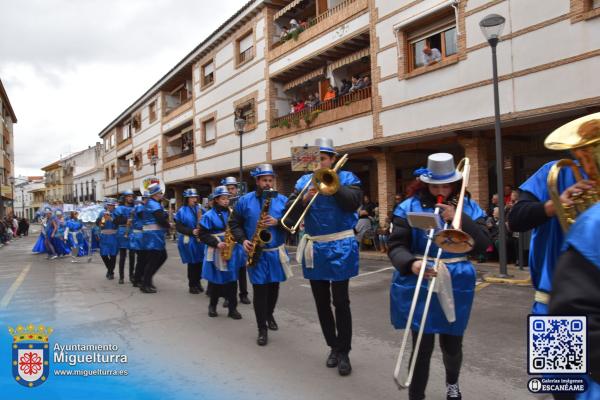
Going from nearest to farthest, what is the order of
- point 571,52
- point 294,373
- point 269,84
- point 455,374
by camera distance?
1. point 455,374
2. point 294,373
3. point 571,52
4. point 269,84

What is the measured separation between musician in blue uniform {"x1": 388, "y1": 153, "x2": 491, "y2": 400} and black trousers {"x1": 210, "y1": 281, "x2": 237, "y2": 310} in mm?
3753

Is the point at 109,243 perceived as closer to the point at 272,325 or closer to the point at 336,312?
the point at 272,325

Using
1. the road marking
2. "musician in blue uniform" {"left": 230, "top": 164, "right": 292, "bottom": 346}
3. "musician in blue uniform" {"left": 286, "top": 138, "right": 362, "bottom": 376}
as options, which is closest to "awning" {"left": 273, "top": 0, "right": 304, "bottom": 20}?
the road marking

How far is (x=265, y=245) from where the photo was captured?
Answer: 5.61 metres

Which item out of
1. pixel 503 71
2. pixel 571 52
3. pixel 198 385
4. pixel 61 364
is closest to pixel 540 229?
pixel 198 385

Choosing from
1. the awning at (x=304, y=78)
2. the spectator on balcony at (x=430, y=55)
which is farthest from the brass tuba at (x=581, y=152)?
the awning at (x=304, y=78)

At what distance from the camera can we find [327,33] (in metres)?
17.4

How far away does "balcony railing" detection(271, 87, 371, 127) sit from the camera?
16.2 m

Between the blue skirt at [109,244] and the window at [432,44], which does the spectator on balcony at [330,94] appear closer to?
the window at [432,44]

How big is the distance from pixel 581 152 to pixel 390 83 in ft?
42.7

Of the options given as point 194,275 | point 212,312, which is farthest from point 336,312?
point 194,275

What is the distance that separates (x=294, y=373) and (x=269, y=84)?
58.4ft

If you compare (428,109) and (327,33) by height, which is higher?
(327,33)

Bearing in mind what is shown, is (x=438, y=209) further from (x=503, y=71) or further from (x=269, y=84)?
(x=269, y=84)
